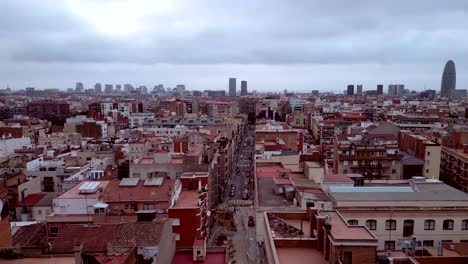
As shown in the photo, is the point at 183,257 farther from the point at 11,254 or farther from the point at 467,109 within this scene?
the point at 467,109

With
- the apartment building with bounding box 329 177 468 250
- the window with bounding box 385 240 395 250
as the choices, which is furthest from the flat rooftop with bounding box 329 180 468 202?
the window with bounding box 385 240 395 250

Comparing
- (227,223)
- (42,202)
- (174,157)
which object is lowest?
(227,223)

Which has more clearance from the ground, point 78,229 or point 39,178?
point 78,229

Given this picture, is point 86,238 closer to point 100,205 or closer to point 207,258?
point 207,258

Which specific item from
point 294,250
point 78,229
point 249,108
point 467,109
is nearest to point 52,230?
point 78,229

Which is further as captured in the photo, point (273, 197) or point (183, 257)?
point (273, 197)

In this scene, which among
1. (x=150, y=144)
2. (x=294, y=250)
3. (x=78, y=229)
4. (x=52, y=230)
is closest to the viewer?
(x=294, y=250)
